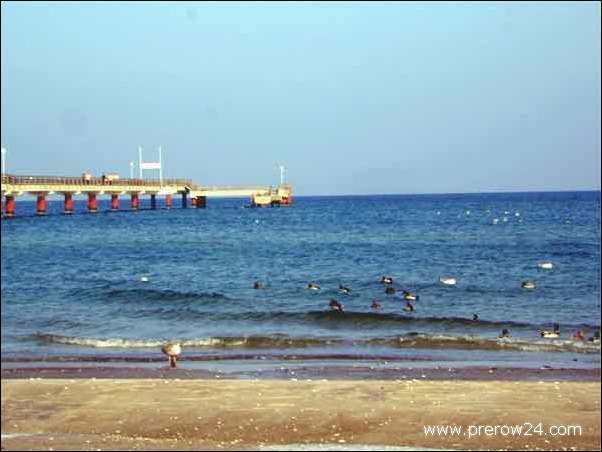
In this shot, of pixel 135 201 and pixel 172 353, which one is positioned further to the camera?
pixel 135 201

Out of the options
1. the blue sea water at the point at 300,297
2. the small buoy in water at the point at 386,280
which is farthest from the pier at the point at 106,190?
the small buoy in water at the point at 386,280

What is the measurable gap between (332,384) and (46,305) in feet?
52.1

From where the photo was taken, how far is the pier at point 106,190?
76.4 m

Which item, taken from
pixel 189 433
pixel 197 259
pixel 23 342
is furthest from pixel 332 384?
pixel 197 259

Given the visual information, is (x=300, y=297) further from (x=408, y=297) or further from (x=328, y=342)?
(x=328, y=342)

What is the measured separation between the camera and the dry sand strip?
10992 millimetres

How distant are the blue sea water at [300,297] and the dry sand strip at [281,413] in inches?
172

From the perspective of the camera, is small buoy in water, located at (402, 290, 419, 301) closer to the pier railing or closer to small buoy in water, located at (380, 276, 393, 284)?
small buoy in water, located at (380, 276, 393, 284)

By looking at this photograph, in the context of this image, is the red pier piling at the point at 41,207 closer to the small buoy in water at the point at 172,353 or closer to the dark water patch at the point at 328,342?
the dark water patch at the point at 328,342

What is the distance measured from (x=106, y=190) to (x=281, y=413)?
8314cm

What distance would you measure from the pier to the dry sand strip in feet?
187

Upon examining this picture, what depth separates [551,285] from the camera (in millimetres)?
32031

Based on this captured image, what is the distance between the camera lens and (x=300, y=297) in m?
30.1

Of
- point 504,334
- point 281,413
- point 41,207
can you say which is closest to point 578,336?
point 504,334
